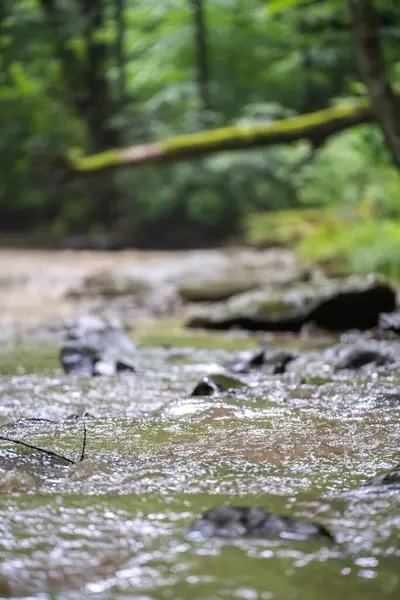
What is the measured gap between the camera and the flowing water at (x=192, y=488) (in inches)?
51.6

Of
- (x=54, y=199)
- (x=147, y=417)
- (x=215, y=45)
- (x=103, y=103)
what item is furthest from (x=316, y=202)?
(x=147, y=417)

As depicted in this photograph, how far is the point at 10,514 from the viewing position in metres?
1.63

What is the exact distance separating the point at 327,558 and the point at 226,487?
0.46 metres

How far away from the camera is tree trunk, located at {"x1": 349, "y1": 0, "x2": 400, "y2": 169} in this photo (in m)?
5.53

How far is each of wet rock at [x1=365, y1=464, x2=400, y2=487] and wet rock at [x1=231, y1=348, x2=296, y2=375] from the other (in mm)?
1826

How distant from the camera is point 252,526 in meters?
1.51

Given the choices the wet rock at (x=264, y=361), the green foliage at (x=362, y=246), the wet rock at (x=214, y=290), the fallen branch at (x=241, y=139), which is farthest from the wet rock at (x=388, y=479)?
the green foliage at (x=362, y=246)

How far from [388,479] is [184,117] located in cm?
1398

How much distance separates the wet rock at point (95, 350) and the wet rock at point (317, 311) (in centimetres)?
129

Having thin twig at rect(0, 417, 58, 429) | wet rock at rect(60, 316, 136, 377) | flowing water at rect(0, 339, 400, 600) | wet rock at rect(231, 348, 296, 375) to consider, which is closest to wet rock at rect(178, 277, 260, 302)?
wet rock at rect(60, 316, 136, 377)

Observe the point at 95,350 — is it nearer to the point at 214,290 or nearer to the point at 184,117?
the point at 214,290

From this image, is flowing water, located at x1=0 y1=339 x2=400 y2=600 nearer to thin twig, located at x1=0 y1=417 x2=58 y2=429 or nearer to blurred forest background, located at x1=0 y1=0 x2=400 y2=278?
thin twig, located at x1=0 y1=417 x2=58 y2=429

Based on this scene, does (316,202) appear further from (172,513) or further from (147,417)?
(172,513)

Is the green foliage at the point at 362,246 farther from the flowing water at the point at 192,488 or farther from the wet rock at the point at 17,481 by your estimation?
the wet rock at the point at 17,481
